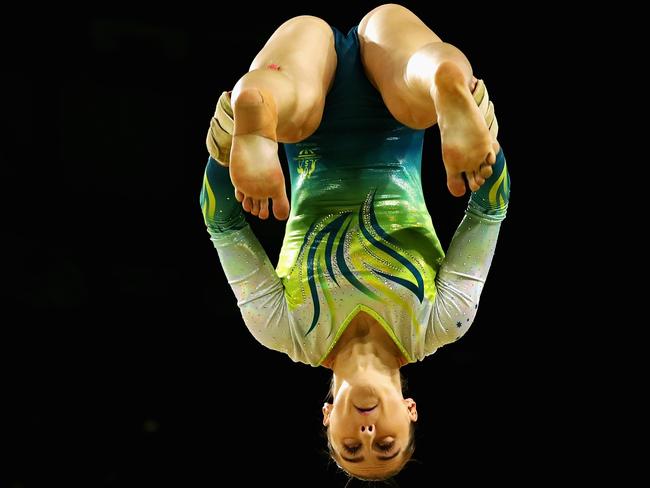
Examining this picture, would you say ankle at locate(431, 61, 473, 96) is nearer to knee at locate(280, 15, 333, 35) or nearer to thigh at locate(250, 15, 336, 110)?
thigh at locate(250, 15, 336, 110)

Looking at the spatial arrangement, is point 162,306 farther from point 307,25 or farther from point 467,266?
point 467,266

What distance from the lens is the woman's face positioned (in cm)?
228

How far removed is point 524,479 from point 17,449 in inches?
69.5

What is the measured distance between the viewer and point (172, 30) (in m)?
3.60

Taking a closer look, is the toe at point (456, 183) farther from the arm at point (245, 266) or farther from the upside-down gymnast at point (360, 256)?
the arm at point (245, 266)

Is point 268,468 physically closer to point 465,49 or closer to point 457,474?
point 457,474

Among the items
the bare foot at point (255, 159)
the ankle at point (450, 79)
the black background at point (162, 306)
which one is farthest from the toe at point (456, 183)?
the black background at point (162, 306)

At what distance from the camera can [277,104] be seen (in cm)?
215

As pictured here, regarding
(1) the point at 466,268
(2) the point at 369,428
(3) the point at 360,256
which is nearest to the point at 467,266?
(1) the point at 466,268

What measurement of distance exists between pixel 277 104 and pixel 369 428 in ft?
2.42

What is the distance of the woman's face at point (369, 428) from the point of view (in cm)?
228

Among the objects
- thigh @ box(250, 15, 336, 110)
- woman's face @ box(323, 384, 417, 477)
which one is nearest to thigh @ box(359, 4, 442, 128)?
thigh @ box(250, 15, 336, 110)

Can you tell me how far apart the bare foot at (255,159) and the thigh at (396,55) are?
1.30ft

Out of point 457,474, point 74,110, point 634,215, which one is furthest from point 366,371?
point 74,110
